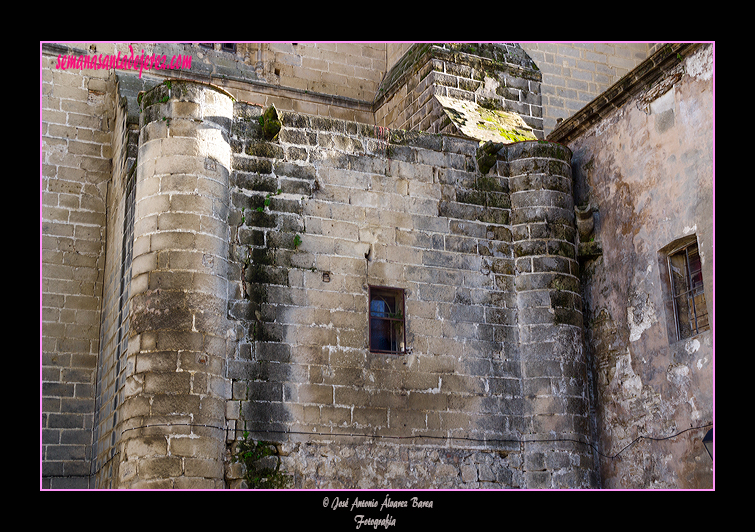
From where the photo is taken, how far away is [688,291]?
864 centimetres

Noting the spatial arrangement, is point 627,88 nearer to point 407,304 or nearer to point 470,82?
point 470,82

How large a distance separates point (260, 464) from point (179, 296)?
5.85 ft

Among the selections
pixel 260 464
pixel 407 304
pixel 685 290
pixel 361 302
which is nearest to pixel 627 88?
pixel 685 290

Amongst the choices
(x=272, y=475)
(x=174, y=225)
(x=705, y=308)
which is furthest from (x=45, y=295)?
(x=705, y=308)

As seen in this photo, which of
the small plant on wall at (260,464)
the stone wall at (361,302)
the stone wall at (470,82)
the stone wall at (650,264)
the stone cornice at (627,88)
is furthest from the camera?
the stone wall at (470,82)

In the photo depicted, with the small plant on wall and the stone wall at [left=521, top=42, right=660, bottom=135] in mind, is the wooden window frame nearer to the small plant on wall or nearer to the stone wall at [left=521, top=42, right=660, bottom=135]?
the small plant on wall

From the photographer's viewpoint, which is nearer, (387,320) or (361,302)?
(361,302)

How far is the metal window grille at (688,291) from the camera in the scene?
846 cm

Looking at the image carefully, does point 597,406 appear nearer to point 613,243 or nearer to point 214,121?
point 613,243

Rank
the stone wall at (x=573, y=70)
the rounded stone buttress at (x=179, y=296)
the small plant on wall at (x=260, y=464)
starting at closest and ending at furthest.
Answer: the rounded stone buttress at (x=179, y=296), the small plant on wall at (x=260, y=464), the stone wall at (x=573, y=70)

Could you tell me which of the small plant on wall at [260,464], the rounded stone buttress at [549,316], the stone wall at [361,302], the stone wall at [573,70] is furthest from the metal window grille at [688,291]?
the stone wall at [573,70]

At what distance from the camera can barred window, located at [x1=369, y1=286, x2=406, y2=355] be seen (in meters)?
9.05

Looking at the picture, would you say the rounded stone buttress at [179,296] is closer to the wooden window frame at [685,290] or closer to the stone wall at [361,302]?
the stone wall at [361,302]

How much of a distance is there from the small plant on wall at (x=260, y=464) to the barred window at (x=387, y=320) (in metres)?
1.62
